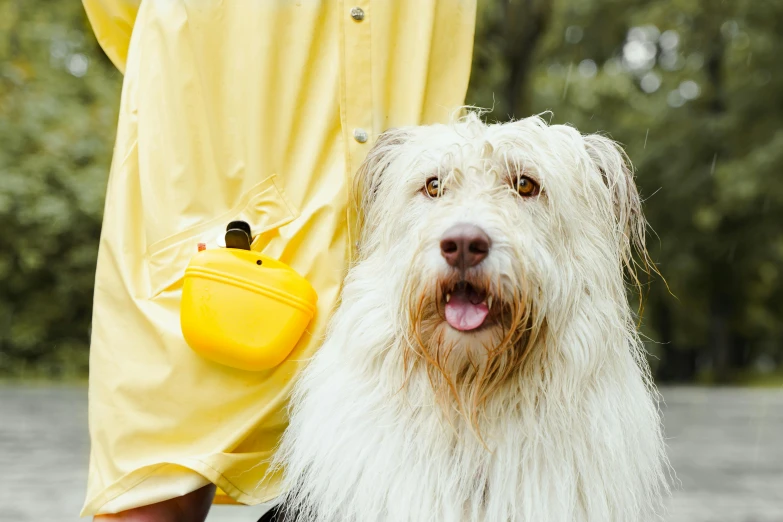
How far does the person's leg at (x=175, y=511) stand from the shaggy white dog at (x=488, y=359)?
0.30 meters

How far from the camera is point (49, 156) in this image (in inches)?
558

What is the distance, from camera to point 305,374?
7.96 feet

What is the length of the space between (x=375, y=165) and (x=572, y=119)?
12714 mm

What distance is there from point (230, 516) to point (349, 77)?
15.5 feet

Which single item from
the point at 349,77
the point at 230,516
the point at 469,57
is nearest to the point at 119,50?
the point at 349,77

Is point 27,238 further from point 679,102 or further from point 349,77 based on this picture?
point 349,77

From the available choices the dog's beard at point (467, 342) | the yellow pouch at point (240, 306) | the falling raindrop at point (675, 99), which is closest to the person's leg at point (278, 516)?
the yellow pouch at point (240, 306)

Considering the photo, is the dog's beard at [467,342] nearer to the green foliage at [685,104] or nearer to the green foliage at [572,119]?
the green foliage at [685,104]

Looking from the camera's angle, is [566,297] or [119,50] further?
[119,50]

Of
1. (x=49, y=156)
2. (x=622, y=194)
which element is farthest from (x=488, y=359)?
(x=49, y=156)

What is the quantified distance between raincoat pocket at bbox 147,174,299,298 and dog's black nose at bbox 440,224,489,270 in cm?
56

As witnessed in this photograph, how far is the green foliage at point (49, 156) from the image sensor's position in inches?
557

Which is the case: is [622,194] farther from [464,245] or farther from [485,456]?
[485,456]

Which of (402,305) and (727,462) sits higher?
(402,305)
